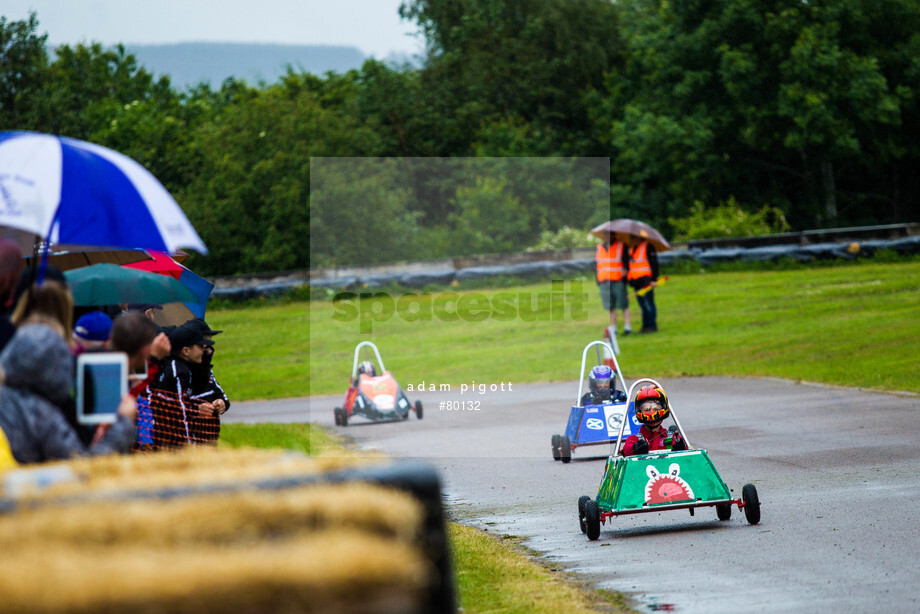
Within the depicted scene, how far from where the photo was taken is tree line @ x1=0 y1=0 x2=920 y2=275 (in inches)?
1553

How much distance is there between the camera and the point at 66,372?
15.4ft

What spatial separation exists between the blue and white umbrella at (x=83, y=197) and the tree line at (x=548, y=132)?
105ft

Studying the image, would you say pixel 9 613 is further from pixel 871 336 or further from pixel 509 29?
pixel 509 29

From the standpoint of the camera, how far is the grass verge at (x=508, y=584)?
6.68 metres

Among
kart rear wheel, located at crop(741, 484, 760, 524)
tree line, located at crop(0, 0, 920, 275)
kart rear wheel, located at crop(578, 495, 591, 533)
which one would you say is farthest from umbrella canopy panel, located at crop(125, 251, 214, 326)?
tree line, located at crop(0, 0, 920, 275)

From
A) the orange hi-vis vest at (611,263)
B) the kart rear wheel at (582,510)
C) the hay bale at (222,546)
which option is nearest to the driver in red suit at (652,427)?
the kart rear wheel at (582,510)

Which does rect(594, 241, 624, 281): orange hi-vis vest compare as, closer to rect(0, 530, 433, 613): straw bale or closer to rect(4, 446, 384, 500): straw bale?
rect(4, 446, 384, 500): straw bale

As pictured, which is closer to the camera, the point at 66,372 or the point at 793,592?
the point at 66,372

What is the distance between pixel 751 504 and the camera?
873cm

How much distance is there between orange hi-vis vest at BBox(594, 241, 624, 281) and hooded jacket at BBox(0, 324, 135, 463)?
20286mm

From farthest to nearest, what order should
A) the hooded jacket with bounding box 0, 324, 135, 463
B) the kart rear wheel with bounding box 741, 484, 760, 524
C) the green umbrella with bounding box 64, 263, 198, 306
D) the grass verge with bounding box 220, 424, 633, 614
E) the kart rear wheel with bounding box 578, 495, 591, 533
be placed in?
the kart rear wheel with bounding box 578, 495, 591, 533, the kart rear wheel with bounding box 741, 484, 760, 524, the green umbrella with bounding box 64, 263, 198, 306, the grass verge with bounding box 220, 424, 633, 614, the hooded jacket with bounding box 0, 324, 135, 463

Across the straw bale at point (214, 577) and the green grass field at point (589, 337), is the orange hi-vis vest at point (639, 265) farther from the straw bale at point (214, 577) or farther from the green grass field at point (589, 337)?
the straw bale at point (214, 577)

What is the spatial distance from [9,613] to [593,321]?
2752cm

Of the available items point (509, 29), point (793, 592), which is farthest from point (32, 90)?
point (793, 592)
